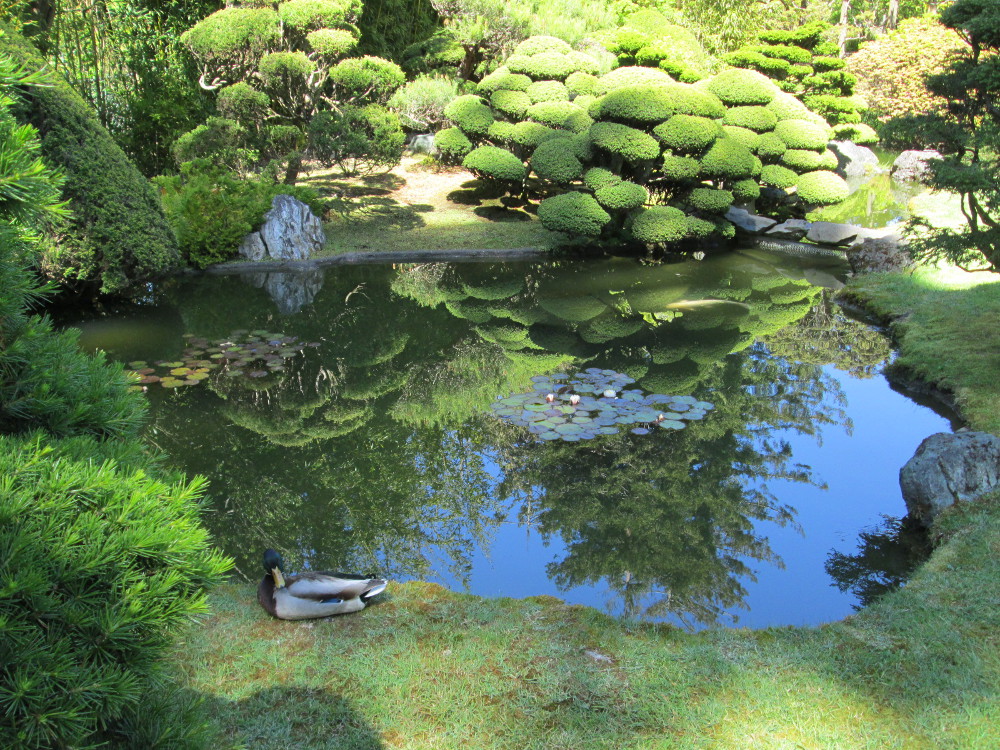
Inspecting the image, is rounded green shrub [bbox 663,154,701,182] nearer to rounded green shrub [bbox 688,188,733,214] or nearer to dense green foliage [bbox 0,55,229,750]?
rounded green shrub [bbox 688,188,733,214]

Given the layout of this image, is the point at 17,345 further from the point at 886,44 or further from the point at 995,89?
the point at 886,44

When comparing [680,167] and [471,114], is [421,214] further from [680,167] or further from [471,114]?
[680,167]

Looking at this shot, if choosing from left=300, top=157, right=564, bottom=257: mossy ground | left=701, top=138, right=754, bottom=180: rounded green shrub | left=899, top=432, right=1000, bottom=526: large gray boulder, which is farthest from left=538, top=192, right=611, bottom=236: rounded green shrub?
left=899, top=432, right=1000, bottom=526: large gray boulder

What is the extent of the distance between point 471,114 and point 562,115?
1.55 m

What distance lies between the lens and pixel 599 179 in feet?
35.9


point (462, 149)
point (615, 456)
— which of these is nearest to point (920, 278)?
point (615, 456)

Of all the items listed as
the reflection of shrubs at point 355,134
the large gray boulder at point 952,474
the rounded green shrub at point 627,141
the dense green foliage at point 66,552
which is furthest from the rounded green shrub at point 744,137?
the dense green foliage at point 66,552

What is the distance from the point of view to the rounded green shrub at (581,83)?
1265 centimetres

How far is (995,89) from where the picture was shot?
554 cm

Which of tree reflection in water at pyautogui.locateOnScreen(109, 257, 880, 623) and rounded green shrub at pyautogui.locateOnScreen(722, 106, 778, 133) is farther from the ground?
rounded green shrub at pyautogui.locateOnScreen(722, 106, 778, 133)

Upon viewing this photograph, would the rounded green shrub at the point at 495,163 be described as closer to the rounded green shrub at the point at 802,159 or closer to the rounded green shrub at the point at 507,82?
the rounded green shrub at the point at 507,82

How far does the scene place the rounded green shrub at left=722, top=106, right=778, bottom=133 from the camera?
470 inches

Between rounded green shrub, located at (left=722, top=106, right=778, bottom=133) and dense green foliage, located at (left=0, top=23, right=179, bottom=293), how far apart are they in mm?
8607

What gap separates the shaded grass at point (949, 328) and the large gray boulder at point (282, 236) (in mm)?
7279
